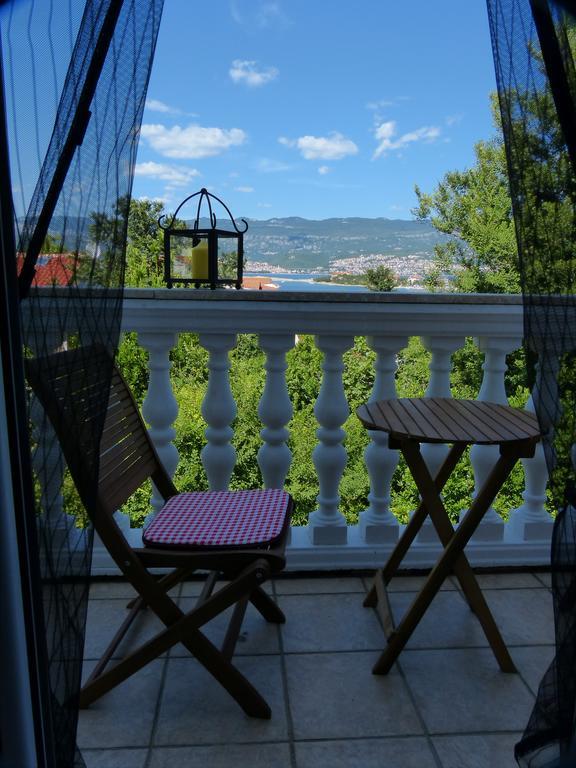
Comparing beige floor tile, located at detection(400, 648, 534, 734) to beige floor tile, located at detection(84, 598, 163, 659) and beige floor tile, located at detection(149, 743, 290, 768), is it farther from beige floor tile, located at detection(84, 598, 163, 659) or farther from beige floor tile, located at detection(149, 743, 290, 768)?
beige floor tile, located at detection(84, 598, 163, 659)

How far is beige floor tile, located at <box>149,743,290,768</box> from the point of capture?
63.1 inches

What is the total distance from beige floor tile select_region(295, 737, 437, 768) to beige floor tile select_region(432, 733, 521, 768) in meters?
0.04

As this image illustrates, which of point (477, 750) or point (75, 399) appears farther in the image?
point (477, 750)

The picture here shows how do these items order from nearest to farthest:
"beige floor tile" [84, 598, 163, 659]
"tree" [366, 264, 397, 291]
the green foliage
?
"beige floor tile" [84, 598, 163, 659]
the green foliage
"tree" [366, 264, 397, 291]

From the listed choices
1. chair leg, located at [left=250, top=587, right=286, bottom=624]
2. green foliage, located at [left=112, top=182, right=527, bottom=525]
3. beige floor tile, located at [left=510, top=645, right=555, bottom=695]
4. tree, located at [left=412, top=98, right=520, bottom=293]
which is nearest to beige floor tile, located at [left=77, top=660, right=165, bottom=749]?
chair leg, located at [left=250, top=587, right=286, bottom=624]

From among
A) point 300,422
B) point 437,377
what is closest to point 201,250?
point 437,377

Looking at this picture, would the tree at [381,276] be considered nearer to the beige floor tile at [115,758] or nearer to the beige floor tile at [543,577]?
the beige floor tile at [543,577]

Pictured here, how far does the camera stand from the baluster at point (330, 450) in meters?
2.47

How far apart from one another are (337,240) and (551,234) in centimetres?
3179

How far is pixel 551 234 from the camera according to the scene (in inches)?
42.1

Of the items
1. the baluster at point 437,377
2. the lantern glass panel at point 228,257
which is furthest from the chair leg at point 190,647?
the lantern glass panel at point 228,257

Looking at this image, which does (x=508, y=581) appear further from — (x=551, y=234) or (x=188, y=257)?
(x=188, y=257)

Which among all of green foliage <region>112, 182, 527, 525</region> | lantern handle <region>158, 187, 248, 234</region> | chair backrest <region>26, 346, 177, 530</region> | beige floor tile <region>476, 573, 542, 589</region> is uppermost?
lantern handle <region>158, 187, 248, 234</region>

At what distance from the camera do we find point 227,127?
4884 cm
